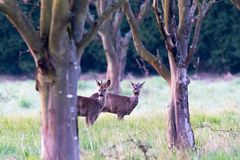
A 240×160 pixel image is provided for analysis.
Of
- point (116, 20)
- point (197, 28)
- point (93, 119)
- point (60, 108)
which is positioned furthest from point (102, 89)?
point (116, 20)

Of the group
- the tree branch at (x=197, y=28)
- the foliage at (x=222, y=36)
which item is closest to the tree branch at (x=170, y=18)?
the tree branch at (x=197, y=28)

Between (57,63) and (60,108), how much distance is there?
39cm

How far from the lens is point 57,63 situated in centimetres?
610

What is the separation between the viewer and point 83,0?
632 centimetres

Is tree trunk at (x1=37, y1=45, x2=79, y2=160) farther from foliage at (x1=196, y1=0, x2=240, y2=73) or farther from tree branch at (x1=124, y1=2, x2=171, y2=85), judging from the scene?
foliage at (x1=196, y1=0, x2=240, y2=73)

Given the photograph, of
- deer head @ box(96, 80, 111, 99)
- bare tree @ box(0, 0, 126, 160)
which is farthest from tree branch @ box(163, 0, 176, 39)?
deer head @ box(96, 80, 111, 99)

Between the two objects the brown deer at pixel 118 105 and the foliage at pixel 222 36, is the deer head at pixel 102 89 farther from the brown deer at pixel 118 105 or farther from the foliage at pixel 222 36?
the foliage at pixel 222 36

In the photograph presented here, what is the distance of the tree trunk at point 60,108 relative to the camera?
6133 mm

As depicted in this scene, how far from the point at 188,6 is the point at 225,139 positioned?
1568 mm

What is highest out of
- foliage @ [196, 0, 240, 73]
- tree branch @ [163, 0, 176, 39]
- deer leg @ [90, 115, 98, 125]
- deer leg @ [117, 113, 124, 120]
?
foliage @ [196, 0, 240, 73]

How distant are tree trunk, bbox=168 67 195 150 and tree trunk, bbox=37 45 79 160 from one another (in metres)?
1.82

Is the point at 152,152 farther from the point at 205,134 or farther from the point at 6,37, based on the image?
the point at 6,37

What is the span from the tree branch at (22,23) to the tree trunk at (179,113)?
89.0 inches

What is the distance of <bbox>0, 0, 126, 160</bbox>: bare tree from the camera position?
5.98 m
